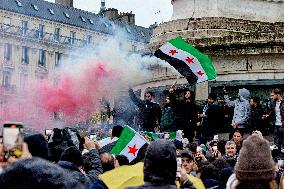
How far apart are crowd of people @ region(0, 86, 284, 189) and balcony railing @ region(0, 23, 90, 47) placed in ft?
181

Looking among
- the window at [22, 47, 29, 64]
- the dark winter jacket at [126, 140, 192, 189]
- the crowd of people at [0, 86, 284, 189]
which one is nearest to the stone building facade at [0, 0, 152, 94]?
the window at [22, 47, 29, 64]

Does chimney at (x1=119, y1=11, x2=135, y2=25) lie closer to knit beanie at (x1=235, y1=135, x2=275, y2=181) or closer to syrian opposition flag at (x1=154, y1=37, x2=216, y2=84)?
syrian opposition flag at (x1=154, y1=37, x2=216, y2=84)

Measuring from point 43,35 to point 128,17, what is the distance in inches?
510

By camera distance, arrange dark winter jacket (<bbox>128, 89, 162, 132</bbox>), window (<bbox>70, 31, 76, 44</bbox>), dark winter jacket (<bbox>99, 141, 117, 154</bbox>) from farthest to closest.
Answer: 1. window (<bbox>70, 31, 76, 44</bbox>)
2. dark winter jacket (<bbox>128, 89, 162, 132</bbox>)
3. dark winter jacket (<bbox>99, 141, 117, 154</bbox>)

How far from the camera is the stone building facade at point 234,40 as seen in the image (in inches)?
707

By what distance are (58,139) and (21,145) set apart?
6.95m

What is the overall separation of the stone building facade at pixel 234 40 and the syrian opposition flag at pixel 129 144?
8895mm

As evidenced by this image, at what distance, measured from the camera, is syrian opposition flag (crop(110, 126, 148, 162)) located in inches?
359

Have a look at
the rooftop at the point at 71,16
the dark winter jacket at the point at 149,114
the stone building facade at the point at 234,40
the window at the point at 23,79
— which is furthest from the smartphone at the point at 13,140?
the rooftop at the point at 71,16

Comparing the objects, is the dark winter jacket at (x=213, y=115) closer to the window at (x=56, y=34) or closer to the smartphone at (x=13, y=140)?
the smartphone at (x=13, y=140)

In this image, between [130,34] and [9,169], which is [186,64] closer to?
[9,169]

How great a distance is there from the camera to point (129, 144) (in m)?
9.26

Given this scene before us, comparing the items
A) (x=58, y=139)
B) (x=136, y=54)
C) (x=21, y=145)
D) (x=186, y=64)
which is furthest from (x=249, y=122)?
(x=21, y=145)

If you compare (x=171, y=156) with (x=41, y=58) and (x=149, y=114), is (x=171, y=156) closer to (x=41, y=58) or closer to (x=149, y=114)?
(x=149, y=114)
